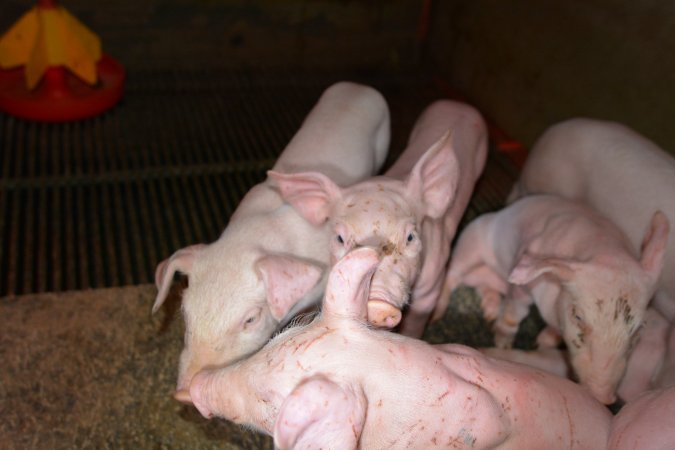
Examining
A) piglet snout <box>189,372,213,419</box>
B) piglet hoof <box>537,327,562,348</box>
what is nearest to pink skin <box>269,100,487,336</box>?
piglet snout <box>189,372,213,419</box>

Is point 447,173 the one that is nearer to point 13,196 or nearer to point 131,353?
point 131,353

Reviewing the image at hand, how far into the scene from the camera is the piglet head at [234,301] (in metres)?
2.12

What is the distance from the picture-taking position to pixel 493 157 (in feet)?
14.0

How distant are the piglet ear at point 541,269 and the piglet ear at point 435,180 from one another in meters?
0.39

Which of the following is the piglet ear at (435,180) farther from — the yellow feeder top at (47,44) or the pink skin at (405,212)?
the yellow feeder top at (47,44)

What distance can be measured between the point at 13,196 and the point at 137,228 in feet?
Result: 2.52

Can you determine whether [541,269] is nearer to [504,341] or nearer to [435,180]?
[435,180]

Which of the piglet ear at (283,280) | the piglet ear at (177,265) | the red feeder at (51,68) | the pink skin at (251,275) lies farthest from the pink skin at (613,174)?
the red feeder at (51,68)

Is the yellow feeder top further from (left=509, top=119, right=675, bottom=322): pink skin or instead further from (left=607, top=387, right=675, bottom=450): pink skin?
(left=607, top=387, right=675, bottom=450): pink skin

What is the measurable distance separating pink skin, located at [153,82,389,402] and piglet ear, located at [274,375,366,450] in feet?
2.19

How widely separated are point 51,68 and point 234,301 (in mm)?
2757

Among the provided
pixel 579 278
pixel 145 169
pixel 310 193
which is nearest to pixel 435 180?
pixel 310 193

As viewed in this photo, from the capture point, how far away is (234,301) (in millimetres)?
2160

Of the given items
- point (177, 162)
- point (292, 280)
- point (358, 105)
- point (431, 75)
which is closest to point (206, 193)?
point (177, 162)
